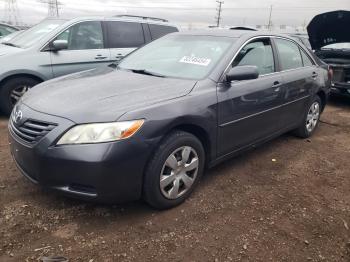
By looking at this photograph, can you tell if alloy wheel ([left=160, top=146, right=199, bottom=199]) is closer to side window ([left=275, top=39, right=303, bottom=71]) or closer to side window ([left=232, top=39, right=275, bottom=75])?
side window ([left=232, top=39, right=275, bottom=75])

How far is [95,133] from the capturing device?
2506mm

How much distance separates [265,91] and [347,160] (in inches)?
62.6

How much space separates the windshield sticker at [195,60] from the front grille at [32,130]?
5.12ft

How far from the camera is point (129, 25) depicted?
6.39 metres

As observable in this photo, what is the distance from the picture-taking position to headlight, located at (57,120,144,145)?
2.49 metres

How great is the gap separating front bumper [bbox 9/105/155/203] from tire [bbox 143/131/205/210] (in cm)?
11

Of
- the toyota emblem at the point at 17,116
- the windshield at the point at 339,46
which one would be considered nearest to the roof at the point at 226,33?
the toyota emblem at the point at 17,116

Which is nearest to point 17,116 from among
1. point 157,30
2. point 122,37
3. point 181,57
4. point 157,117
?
point 157,117

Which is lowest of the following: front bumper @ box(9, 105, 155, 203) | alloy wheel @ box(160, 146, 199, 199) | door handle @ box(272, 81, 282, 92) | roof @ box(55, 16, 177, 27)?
alloy wheel @ box(160, 146, 199, 199)

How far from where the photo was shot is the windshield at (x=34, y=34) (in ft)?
18.4

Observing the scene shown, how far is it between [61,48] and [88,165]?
3.56 m

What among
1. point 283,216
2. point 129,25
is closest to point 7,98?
point 129,25

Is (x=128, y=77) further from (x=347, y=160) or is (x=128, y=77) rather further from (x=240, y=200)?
(x=347, y=160)

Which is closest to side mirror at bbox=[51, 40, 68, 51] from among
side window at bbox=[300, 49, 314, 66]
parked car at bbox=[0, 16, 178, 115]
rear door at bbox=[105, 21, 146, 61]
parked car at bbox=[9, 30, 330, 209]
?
parked car at bbox=[0, 16, 178, 115]
